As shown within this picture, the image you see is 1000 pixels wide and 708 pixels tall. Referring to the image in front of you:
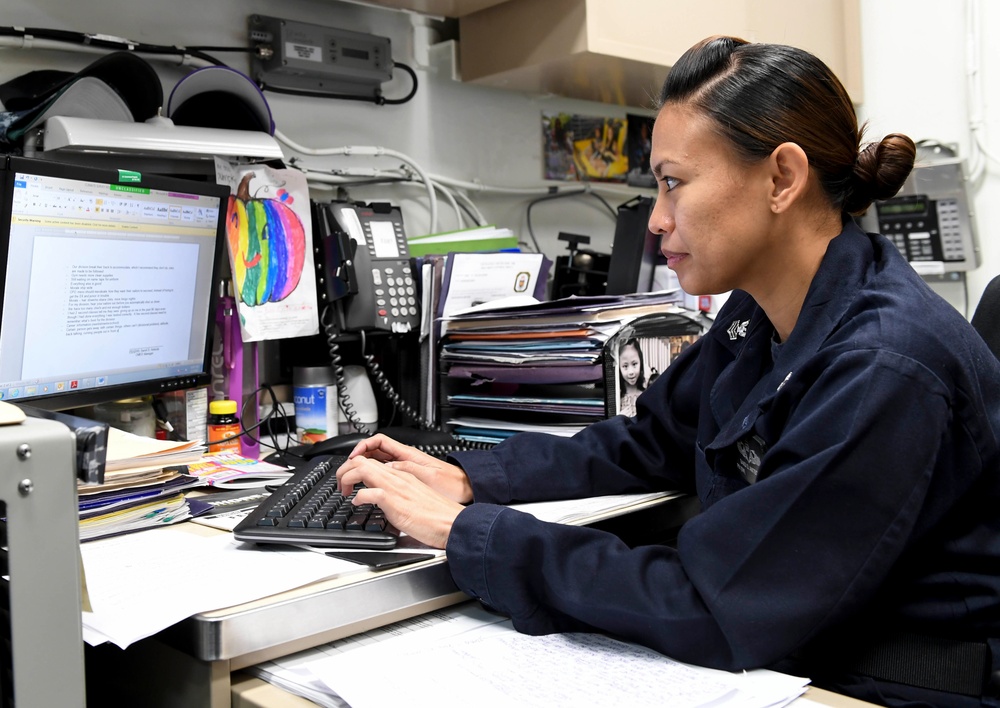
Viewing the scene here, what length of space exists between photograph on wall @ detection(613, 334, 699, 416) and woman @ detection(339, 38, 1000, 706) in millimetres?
396

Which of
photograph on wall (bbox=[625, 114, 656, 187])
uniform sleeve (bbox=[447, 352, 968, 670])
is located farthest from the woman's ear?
photograph on wall (bbox=[625, 114, 656, 187])

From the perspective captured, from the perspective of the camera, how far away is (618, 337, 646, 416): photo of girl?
1.45 meters

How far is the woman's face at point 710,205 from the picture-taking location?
934 millimetres

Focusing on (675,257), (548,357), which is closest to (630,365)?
(548,357)

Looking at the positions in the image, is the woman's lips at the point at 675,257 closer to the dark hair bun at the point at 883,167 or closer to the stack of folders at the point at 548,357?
the dark hair bun at the point at 883,167

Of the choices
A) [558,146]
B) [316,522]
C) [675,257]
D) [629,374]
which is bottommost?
[316,522]

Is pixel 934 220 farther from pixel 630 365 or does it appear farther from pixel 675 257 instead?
pixel 675 257

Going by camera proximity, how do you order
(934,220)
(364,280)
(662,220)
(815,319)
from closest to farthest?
(815,319)
(662,220)
(364,280)
(934,220)

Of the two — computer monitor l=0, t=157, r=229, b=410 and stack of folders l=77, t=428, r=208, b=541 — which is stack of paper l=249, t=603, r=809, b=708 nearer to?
stack of folders l=77, t=428, r=208, b=541

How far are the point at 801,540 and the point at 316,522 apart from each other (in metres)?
0.48

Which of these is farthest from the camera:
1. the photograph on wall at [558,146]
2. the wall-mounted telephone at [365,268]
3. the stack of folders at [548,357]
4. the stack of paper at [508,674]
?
the photograph on wall at [558,146]

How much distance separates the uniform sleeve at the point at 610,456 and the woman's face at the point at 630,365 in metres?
0.20


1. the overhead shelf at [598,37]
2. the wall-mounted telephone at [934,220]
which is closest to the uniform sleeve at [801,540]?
the overhead shelf at [598,37]

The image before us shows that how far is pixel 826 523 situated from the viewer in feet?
2.43
